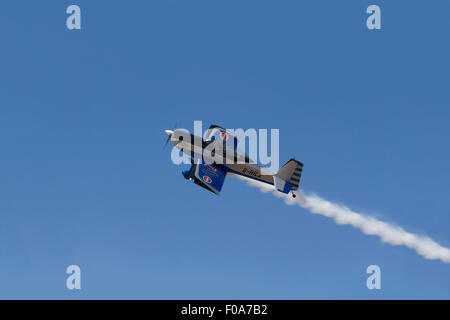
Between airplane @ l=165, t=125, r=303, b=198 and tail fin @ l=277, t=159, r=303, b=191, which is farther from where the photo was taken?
tail fin @ l=277, t=159, r=303, b=191

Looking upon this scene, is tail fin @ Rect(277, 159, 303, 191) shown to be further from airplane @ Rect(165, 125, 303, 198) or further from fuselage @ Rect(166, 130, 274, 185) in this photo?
fuselage @ Rect(166, 130, 274, 185)

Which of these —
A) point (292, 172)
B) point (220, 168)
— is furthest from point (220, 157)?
point (292, 172)

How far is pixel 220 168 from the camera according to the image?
204ft

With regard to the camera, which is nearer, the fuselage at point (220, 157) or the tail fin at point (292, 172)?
the fuselage at point (220, 157)

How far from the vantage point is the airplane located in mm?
61031

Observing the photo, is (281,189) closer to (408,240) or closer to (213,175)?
(213,175)

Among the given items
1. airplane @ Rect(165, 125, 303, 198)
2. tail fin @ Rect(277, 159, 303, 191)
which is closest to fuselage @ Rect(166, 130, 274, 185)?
airplane @ Rect(165, 125, 303, 198)

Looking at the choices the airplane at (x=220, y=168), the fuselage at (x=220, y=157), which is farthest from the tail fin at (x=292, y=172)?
the fuselage at (x=220, y=157)

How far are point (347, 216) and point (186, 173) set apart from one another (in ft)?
52.8

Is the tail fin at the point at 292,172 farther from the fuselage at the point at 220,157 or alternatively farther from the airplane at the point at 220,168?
the fuselage at the point at 220,157

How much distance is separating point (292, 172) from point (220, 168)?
7.17 m

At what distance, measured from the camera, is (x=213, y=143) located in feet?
206

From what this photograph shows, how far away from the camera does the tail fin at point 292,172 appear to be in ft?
202
